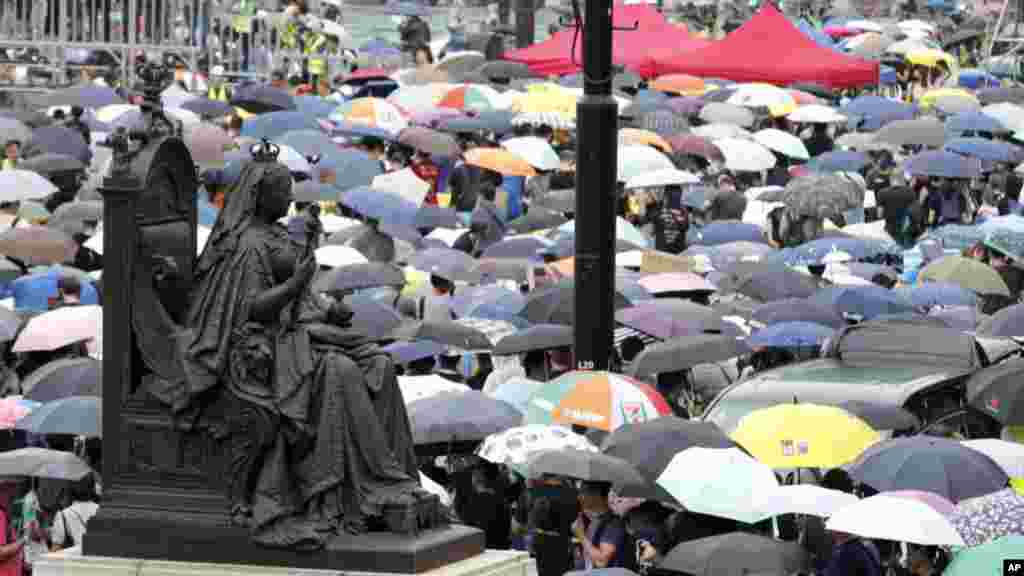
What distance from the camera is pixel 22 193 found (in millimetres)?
23656


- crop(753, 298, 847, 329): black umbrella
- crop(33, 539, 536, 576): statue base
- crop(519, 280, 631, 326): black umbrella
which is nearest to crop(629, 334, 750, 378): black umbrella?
crop(753, 298, 847, 329): black umbrella

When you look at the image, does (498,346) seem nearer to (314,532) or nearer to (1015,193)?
(314,532)

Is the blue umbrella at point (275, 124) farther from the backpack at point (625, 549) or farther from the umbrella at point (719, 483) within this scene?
the backpack at point (625, 549)

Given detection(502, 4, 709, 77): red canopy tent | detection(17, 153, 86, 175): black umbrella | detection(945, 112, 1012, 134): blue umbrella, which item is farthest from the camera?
detection(502, 4, 709, 77): red canopy tent

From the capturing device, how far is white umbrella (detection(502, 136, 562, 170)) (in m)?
27.9

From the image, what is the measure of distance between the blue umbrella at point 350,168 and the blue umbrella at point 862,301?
24.0 ft

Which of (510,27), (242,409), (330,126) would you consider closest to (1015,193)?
(330,126)

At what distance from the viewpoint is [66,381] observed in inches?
622

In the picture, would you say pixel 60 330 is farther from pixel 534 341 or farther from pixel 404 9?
pixel 404 9

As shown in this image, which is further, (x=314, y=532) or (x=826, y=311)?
(x=826, y=311)

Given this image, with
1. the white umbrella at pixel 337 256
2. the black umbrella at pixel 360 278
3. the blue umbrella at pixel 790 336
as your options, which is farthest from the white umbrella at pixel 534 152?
the blue umbrella at pixel 790 336

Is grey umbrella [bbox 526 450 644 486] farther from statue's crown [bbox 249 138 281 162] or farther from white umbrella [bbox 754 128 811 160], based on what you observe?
white umbrella [bbox 754 128 811 160]

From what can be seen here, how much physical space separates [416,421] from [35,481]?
2065mm

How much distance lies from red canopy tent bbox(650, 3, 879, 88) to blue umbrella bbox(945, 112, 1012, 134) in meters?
1.13
